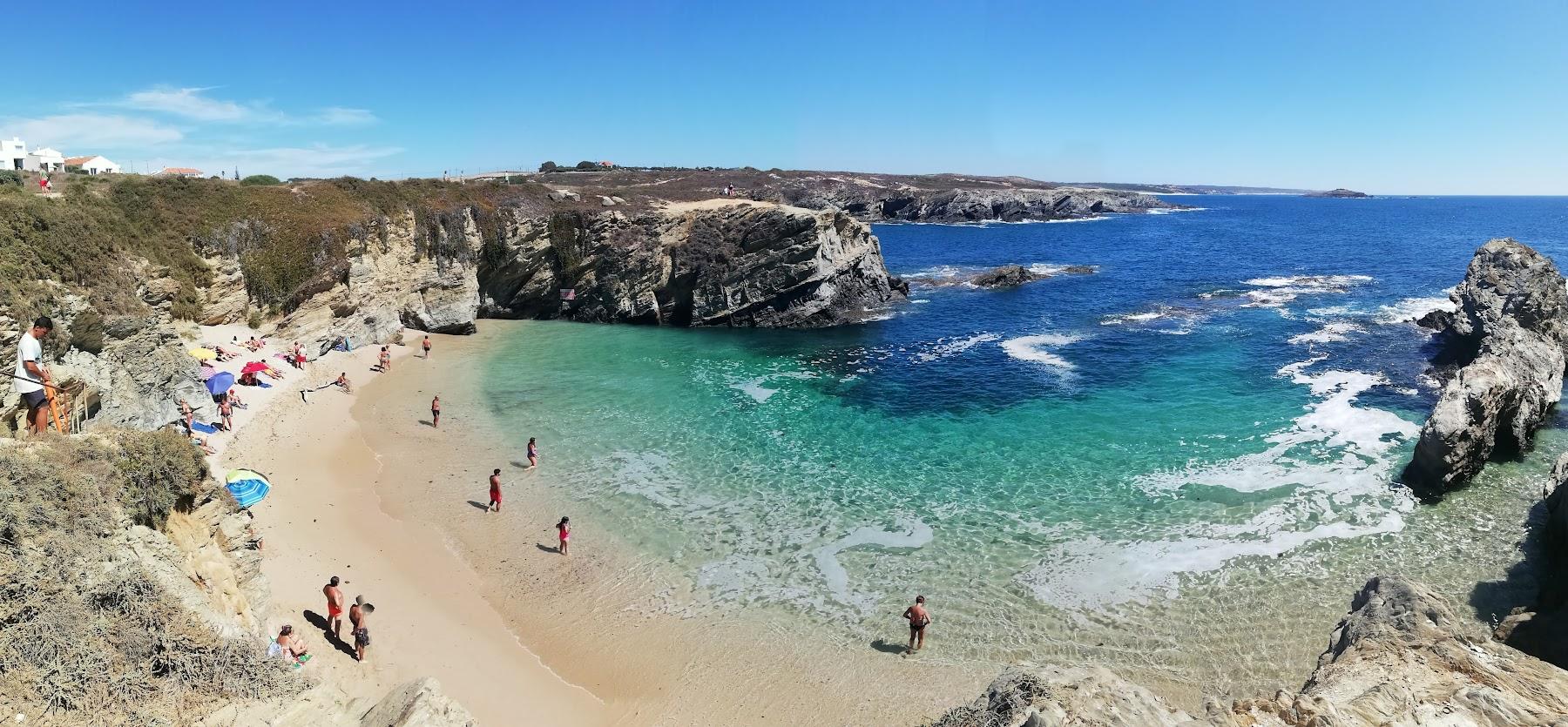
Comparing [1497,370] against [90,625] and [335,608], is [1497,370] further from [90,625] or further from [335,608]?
[90,625]

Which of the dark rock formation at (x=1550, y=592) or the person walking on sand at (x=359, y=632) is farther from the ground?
the dark rock formation at (x=1550, y=592)

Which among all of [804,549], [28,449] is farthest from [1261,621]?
[28,449]

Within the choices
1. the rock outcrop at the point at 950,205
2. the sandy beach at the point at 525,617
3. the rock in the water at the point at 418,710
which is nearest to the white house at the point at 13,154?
the sandy beach at the point at 525,617

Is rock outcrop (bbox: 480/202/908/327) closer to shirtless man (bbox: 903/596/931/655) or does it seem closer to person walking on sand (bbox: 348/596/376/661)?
shirtless man (bbox: 903/596/931/655)

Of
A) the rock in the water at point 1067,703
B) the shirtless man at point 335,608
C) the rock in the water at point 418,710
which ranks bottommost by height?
the shirtless man at point 335,608

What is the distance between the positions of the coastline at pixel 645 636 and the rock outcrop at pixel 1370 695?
5494mm

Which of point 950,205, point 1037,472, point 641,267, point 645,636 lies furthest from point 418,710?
point 950,205

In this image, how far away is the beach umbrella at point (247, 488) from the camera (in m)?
16.0

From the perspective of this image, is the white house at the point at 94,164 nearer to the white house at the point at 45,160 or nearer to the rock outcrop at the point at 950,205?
the white house at the point at 45,160

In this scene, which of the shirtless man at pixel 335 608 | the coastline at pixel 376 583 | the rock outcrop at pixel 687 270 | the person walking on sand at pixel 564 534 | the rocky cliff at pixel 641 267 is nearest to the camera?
the coastline at pixel 376 583

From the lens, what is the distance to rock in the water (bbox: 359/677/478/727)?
7.59m

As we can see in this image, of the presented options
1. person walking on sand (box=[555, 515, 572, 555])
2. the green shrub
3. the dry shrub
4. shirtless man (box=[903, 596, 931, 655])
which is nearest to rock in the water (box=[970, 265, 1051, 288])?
person walking on sand (box=[555, 515, 572, 555])

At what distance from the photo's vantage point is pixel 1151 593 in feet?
53.3

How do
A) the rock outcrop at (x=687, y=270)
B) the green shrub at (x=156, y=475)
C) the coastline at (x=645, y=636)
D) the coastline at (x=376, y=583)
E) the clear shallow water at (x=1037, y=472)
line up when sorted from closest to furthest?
the green shrub at (x=156, y=475) → the coastline at (x=645, y=636) → the coastline at (x=376, y=583) → the clear shallow water at (x=1037, y=472) → the rock outcrop at (x=687, y=270)
